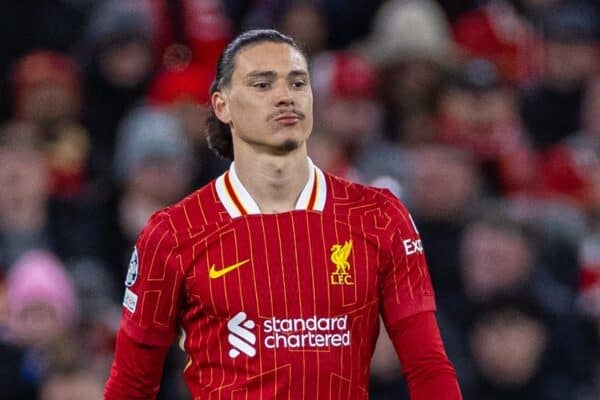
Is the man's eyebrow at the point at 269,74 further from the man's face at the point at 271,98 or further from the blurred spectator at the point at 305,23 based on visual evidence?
the blurred spectator at the point at 305,23

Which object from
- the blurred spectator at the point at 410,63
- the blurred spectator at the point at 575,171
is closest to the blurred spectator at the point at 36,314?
the blurred spectator at the point at 410,63

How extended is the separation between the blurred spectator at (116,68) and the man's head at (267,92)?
504 centimetres

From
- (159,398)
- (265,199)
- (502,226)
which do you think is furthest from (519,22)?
(265,199)

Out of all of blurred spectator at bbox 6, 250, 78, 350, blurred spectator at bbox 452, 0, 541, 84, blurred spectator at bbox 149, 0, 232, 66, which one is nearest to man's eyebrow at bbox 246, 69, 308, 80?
blurred spectator at bbox 6, 250, 78, 350

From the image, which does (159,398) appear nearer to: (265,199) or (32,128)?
(32,128)

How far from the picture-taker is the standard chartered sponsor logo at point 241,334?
4.77m

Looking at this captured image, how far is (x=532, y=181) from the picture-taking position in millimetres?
9586

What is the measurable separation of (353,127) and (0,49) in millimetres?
2457

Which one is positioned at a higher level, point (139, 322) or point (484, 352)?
point (139, 322)

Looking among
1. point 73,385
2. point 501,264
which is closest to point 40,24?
point 501,264

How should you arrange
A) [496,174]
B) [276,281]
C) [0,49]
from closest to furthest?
1. [276,281]
2. [496,174]
3. [0,49]

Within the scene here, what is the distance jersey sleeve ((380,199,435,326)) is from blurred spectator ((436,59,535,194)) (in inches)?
178

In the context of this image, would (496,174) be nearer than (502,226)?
No

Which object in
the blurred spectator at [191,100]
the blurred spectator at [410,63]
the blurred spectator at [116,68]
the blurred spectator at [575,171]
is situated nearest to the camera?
the blurred spectator at [191,100]
